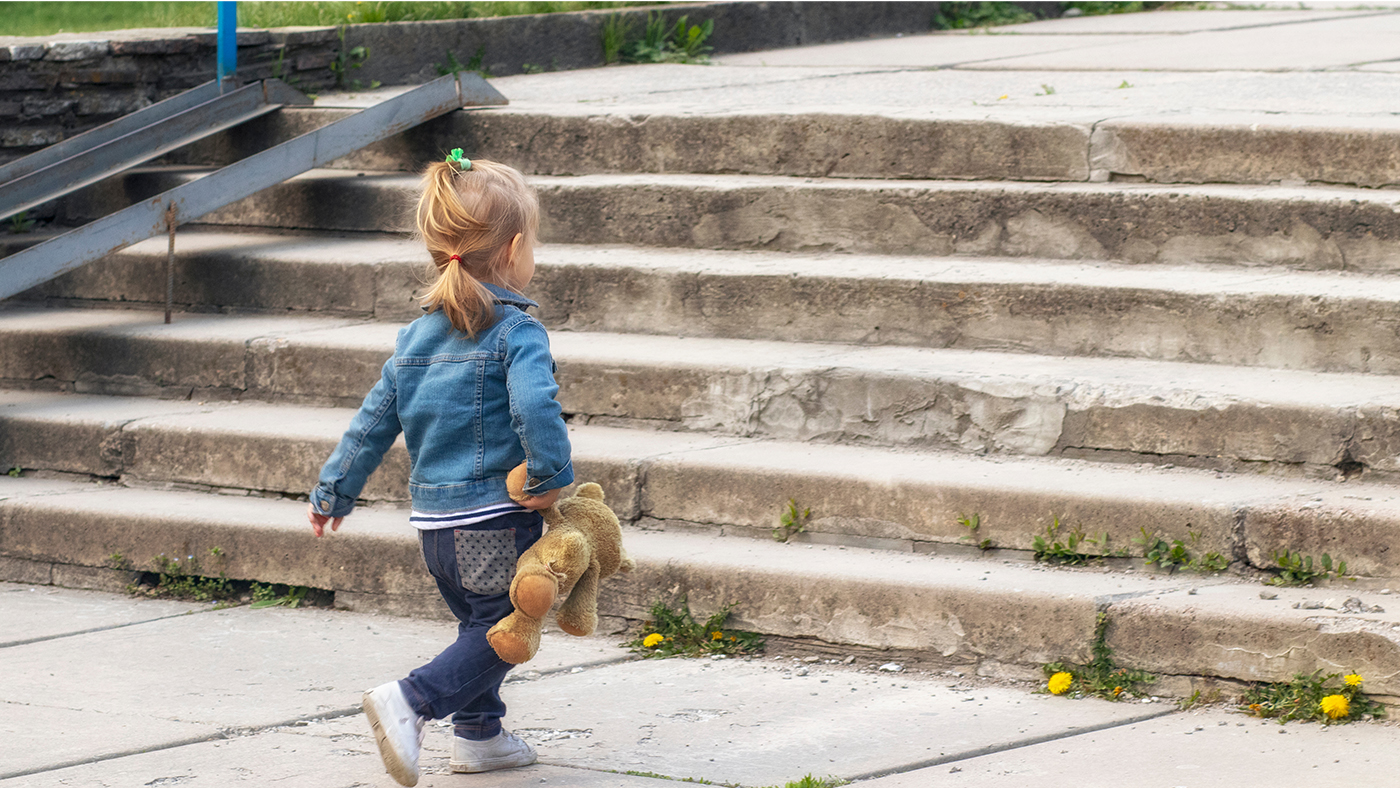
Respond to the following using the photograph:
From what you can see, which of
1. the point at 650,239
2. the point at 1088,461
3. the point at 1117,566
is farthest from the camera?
the point at 650,239

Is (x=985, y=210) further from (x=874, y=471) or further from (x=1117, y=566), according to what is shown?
(x=1117, y=566)

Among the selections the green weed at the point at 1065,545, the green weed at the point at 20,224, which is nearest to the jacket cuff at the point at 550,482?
the green weed at the point at 1065,545

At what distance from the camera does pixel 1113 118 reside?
4.94 m

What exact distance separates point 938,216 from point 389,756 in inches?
106

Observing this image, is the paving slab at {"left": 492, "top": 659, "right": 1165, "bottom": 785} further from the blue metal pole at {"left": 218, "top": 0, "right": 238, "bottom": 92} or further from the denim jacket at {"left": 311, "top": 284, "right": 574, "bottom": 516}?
the blue metal pole at {"left": 218, "top": 0, "right": 238, "bottom": 92}

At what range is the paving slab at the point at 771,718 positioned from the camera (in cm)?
308

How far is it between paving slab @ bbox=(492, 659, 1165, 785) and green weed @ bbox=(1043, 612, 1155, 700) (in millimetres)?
62

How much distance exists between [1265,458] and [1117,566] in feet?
1.50

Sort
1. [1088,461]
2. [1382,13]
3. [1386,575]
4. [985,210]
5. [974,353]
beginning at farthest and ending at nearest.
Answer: [1382,13] < [985,210] < [974,353] < [1088,461] < [1386,575]

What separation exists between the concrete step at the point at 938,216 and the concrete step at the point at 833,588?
1.30m

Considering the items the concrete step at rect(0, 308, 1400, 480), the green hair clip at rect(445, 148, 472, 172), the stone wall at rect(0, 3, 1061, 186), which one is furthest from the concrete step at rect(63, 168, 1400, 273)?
the green hair clip at rect(445, 148, 472, 172)

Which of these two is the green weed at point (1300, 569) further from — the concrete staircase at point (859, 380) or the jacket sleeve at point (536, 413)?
the jacket sleeve at point (536, 413)

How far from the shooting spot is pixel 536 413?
2.88 m

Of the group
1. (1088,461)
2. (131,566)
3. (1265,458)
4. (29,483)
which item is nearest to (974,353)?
(1088,461)
